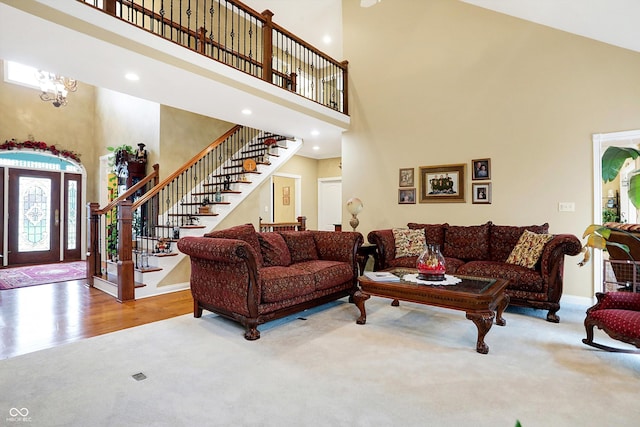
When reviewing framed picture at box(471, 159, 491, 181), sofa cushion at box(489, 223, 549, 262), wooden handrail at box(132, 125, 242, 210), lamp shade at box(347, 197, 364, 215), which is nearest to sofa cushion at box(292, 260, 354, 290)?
lamp shade at box(347, 197, 364, 215)

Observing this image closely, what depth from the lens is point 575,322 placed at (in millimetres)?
3369

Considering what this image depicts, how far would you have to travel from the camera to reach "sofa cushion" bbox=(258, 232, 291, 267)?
146 inches

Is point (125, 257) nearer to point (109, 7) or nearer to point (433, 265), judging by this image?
point (109, 7)

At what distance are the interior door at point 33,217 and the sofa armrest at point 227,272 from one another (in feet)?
20.6

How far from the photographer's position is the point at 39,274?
5.96 metres

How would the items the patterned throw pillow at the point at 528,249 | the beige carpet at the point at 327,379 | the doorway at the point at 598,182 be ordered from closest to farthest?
the beige carpet at the point at 327,379 < the patterned throw pillow at the point at 528,249 < the doorway at the point at 598,182

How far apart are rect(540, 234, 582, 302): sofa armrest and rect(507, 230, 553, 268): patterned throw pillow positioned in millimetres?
156

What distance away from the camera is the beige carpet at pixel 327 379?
1.79m

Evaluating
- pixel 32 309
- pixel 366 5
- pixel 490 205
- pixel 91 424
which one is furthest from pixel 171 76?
pixel 490 205

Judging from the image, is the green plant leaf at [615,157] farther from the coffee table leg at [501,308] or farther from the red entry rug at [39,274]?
the red entry rug at [39,274]

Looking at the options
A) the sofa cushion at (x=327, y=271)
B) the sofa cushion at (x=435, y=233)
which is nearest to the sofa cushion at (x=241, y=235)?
the sofa cushion at (x=327, y=271)

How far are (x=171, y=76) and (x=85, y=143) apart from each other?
5845 millimetres

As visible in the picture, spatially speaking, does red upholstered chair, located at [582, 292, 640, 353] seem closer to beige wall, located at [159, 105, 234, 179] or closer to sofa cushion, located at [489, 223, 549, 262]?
sofa cushion, located at [489, 223, 549, 262]

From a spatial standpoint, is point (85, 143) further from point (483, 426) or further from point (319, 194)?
point (483, 426)
